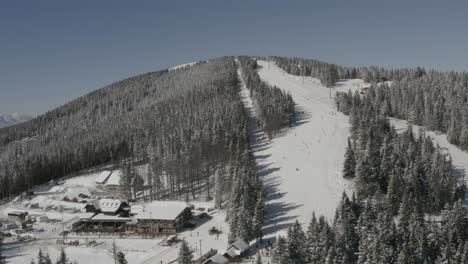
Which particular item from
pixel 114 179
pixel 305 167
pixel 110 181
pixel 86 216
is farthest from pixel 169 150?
pixel 305 167

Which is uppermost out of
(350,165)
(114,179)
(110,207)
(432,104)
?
(432,104)

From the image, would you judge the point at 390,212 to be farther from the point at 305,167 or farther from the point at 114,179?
the point at 114,179

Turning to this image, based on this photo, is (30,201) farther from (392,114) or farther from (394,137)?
(392,114)

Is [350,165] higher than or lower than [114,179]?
higher

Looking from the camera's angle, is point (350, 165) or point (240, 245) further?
point (350, 165)

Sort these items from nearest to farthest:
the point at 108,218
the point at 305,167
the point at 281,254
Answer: the point at 281,254 → the point at 108,218 → the point at 305,167

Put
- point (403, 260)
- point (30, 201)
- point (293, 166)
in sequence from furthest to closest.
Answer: point (30, 201)
point (293, 166)
point (403, 260)

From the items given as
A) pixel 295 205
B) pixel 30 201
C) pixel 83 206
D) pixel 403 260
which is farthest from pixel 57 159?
pixel 403 260

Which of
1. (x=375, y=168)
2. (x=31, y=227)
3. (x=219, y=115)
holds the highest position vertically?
(x=219, y=115)

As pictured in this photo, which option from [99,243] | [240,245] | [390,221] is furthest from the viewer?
[99,243]
